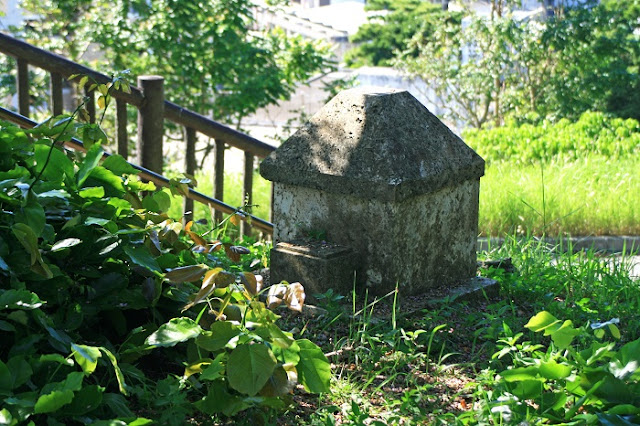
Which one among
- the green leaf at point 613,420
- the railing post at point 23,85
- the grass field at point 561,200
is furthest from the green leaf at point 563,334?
the grass field at point 561,200

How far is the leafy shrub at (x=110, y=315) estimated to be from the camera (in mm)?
2371

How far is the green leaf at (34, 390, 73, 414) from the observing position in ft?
6.94

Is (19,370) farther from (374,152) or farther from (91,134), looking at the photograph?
(374,152)

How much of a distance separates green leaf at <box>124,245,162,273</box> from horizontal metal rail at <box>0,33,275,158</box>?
106 inches

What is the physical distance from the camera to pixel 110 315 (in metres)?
2.83

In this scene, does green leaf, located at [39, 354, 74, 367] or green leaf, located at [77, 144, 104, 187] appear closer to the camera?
green leaf, located at [39, 354, 74, 367]

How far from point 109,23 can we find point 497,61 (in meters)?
7.52

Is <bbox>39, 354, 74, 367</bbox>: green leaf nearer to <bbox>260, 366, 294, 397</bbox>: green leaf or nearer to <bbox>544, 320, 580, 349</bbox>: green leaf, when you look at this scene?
<bbox>260, 366, 294, 397</bbox>: green leaf

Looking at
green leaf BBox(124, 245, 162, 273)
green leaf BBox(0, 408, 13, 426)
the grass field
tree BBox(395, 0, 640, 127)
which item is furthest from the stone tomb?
tree BBox(395, 0, 640, 127)

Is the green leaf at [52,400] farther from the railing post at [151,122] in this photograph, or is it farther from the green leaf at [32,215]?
the railing post at [151,122]

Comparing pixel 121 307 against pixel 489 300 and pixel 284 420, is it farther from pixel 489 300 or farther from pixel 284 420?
pixel 489 300

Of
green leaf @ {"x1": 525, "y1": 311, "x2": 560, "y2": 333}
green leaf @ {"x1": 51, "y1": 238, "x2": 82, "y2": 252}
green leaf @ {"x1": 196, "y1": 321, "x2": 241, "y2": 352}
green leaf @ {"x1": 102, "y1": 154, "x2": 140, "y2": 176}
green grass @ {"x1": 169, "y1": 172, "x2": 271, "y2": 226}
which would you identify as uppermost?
green leaf @ {"x1": 102, "y1": 154, "x2": 140, "y2": 176}

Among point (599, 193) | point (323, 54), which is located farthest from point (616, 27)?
point (599, 193)

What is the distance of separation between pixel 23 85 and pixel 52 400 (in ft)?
13.1
